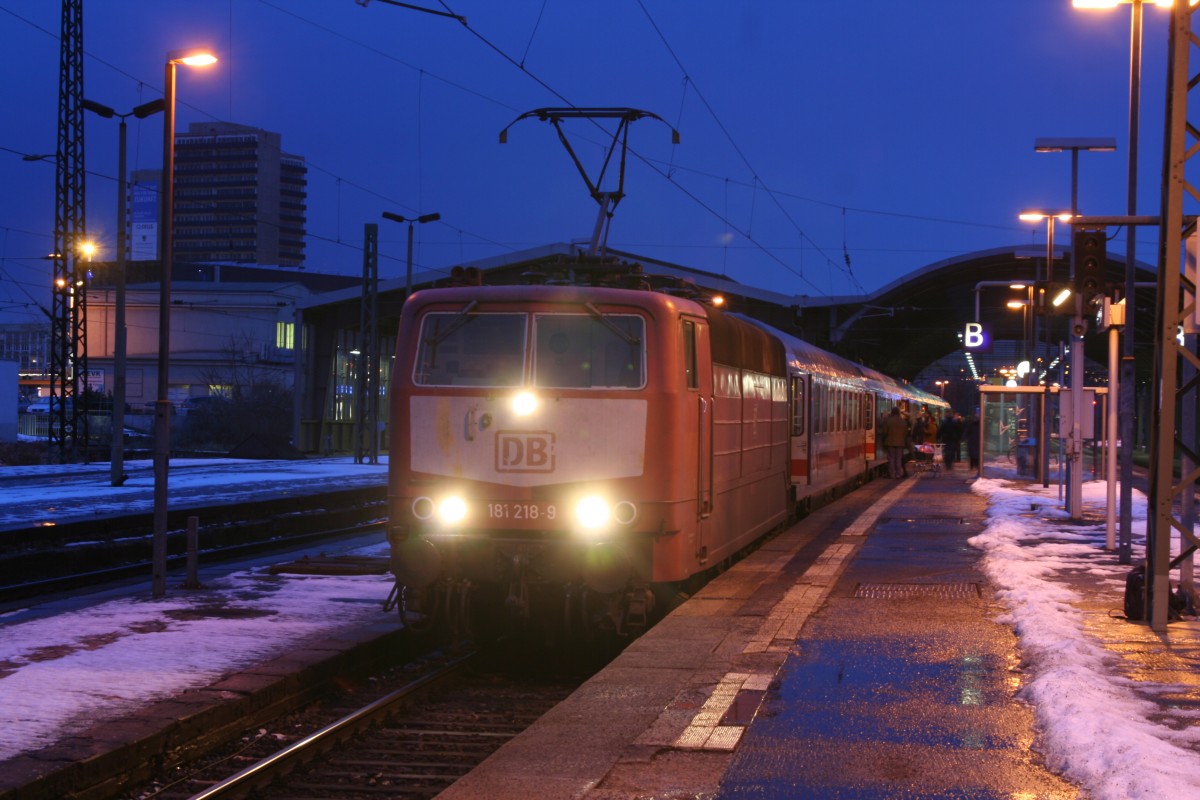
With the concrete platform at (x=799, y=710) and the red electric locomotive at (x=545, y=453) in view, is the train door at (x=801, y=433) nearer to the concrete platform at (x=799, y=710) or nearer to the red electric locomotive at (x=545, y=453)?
the concrete platform at (x=799, y=710)

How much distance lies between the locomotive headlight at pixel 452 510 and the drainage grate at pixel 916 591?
362 cm

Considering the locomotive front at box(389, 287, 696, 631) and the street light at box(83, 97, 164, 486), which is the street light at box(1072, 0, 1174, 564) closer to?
the locomotive front at box(389, 287, 696, 631)

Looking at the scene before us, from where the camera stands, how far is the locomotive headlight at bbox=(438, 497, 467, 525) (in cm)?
1030

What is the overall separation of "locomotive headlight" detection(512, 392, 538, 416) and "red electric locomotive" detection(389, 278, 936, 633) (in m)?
0.01

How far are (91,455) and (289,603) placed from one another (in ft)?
114

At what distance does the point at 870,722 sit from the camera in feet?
23.1

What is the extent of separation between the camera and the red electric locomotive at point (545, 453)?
10172 millimetres

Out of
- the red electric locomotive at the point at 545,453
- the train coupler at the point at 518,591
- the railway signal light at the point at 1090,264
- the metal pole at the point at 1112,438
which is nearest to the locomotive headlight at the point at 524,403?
the red electric locomotive at the point at 545,453

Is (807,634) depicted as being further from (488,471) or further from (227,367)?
(227,367)

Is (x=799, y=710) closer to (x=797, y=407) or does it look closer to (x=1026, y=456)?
Result: (x=797, y=407)

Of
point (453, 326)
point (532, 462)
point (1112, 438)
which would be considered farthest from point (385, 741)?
point (1112, 438)

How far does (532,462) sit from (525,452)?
0.10 m

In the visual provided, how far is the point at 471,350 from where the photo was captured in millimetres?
10664

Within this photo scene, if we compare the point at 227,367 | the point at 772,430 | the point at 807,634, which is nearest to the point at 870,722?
the point at 807,634
